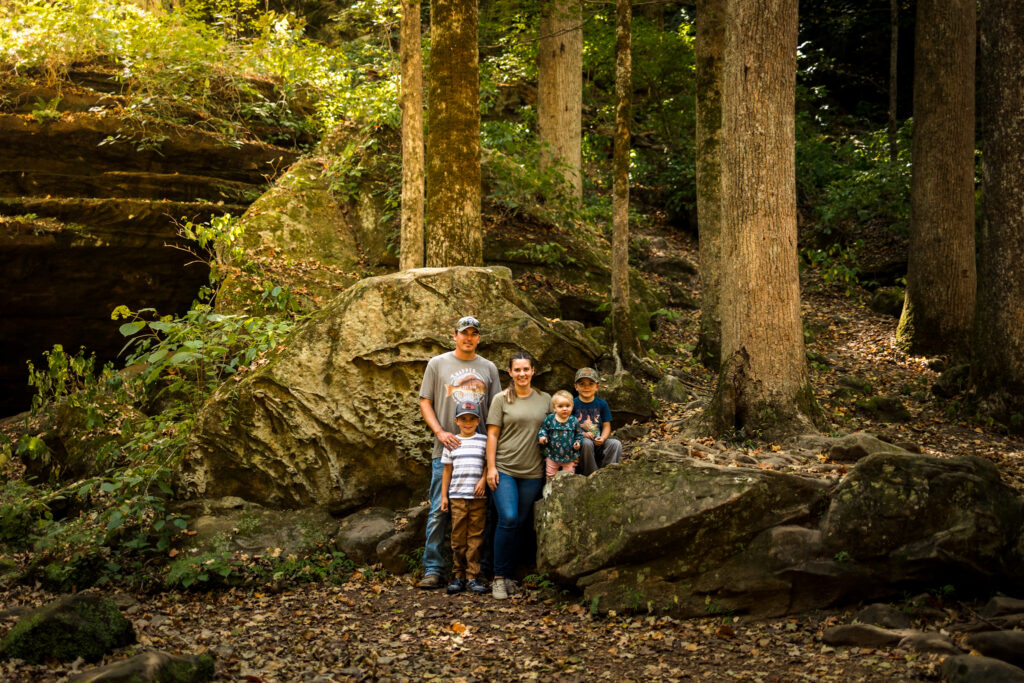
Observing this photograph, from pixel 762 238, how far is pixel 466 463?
346 centimetres

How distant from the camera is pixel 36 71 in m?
12.2

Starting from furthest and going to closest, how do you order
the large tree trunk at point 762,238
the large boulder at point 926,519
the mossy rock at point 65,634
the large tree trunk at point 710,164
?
the large tree trunk at point 710,164, the large tree trunk at point 762,238, the large boulder at point 926,519, the mossy rock at point 65,634

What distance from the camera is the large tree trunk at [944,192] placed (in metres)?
11.3

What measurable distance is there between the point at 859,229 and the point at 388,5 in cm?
1093

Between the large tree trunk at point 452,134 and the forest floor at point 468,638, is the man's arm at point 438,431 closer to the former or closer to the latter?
the forest floor at point 468,638

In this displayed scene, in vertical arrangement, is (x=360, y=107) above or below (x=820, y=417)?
above

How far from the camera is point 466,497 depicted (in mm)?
5957

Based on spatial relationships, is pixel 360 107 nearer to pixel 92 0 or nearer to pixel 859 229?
pixel 92 0

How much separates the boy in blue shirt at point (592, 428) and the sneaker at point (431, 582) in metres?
1.46

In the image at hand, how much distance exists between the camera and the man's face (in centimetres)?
622

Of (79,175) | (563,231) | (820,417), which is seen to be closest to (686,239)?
(563,231)

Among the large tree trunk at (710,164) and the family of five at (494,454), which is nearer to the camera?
the family of five at (494,454)

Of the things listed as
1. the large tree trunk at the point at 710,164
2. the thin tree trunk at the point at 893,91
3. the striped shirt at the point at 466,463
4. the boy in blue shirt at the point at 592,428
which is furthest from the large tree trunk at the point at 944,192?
the striped shirt at the point at 466,463

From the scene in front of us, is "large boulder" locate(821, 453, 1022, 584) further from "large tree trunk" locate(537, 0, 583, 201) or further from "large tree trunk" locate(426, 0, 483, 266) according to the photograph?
"large tree trunk" locate(537, 0, 583, 201)
